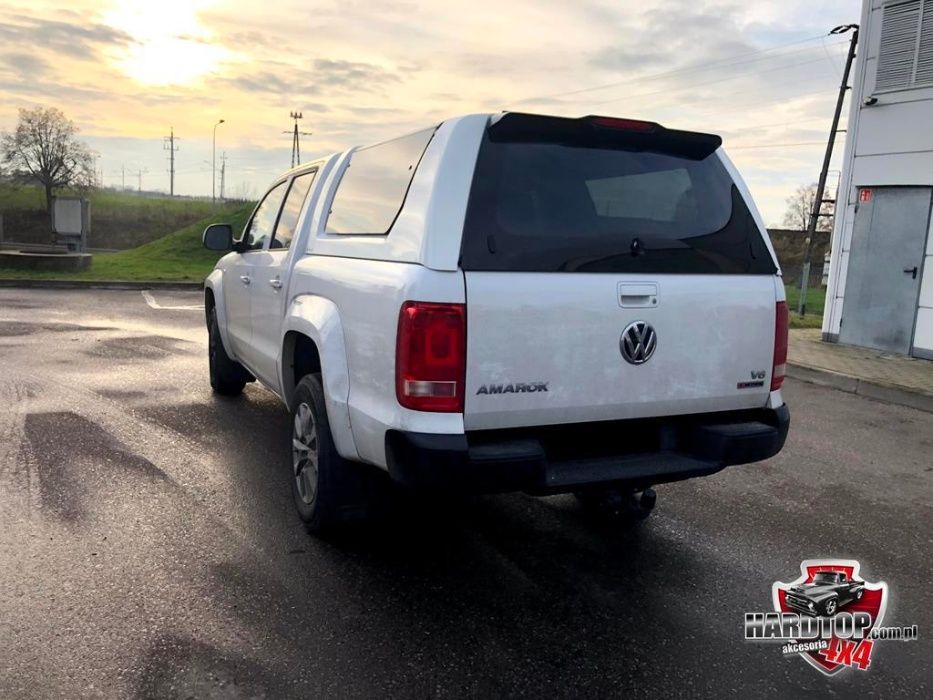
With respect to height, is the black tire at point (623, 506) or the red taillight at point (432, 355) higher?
the red taillight at point (432, 355)

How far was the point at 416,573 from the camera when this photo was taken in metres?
3.53

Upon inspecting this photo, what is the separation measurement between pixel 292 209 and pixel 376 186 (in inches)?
52.1

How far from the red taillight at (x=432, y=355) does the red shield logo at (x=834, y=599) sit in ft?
5.65

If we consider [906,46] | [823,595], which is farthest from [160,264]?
[823,595]

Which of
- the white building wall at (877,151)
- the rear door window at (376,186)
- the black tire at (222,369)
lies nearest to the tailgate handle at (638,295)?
the rear door window at (376,186)

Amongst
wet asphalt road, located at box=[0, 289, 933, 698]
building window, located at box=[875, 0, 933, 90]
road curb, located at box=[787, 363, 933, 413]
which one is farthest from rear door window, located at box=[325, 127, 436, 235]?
building window, located at box=[875, 0, 933, 90]

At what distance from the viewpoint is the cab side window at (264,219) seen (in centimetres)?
532

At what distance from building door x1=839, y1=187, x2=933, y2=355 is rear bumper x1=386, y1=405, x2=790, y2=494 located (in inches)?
329

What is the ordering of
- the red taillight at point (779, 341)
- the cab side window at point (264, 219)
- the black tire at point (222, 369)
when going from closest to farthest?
the red taillight at point (779, 341)
the cab side window at point (264, 219)
the black tire at point (222, 369)

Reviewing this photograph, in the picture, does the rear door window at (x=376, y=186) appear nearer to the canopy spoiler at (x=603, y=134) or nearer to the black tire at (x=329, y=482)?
the canopy spoiler at (x=603, y=134)

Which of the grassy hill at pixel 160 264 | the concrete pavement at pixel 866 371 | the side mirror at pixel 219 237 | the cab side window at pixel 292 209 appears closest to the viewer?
the cab side window at pixel 292 209

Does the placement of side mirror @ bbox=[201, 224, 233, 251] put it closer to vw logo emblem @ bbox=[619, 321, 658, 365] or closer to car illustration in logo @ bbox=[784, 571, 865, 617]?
vw logo emblem @ bbox=[619, 321, 658, 365]

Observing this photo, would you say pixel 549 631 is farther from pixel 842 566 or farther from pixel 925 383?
pixel 925 383

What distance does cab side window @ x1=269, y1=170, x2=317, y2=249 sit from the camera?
→ 15.5ft
